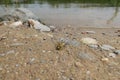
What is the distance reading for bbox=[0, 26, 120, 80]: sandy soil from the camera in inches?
180

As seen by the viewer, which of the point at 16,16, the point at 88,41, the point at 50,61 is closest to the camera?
the point at 50,61

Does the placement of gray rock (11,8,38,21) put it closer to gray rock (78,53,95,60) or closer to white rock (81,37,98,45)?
white rock (81,37,98,45)

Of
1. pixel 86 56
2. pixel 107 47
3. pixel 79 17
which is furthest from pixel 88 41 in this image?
pixel 79 17

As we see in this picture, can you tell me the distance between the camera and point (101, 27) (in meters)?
9.08

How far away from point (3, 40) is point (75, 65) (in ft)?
5.59

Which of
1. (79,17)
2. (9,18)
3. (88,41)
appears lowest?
(79,17)

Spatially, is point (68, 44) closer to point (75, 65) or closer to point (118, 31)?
point (75, 65)

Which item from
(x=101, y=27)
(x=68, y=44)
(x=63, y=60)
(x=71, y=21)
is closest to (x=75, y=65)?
(x=63, y=60)

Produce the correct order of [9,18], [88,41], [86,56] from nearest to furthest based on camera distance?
[86,56], [88,41], [9,18]

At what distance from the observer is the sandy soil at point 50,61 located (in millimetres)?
4582

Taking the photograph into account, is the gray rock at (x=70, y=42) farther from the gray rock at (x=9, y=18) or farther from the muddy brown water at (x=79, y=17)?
the muddy brown water at (x=79, y=17)

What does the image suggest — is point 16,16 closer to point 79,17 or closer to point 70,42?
point 79,17

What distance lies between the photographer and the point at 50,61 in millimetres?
4910

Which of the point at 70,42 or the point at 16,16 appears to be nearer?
the point at 70,42
